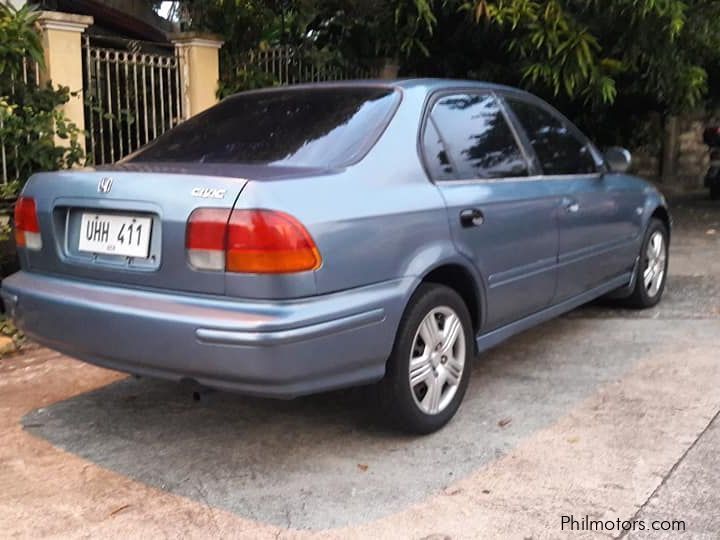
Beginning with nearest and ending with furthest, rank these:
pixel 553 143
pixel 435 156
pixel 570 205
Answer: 1. pixel 435 156
2. pixel 570 205
3. pixel 553 143

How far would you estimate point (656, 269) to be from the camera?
231 inches

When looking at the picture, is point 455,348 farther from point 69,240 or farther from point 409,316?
point 69,240

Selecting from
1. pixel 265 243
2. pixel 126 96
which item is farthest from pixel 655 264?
pixel 126 96

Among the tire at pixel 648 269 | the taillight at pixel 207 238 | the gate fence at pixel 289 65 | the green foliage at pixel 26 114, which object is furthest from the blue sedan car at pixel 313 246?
the gate fence at pixel 289 65

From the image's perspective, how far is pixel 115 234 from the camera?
3.14m

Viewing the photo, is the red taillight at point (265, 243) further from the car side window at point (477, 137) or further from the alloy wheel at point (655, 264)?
the alloy wheel at point (655, 264)

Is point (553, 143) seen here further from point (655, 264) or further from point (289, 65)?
point (289, 65)

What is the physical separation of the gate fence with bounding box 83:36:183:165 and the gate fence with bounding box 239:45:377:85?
907 mm

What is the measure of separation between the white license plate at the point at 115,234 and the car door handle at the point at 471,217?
4.50 ft

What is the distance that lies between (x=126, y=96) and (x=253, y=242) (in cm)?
444

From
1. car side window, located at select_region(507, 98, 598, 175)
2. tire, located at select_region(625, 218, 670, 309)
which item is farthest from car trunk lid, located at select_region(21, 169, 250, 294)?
tire, located at select_region(625, 218, 670, 309)

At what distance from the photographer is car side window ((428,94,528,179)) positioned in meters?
3.77

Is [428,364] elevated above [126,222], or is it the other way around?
[126,222]

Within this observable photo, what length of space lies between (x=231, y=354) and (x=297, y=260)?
1.31 feet
